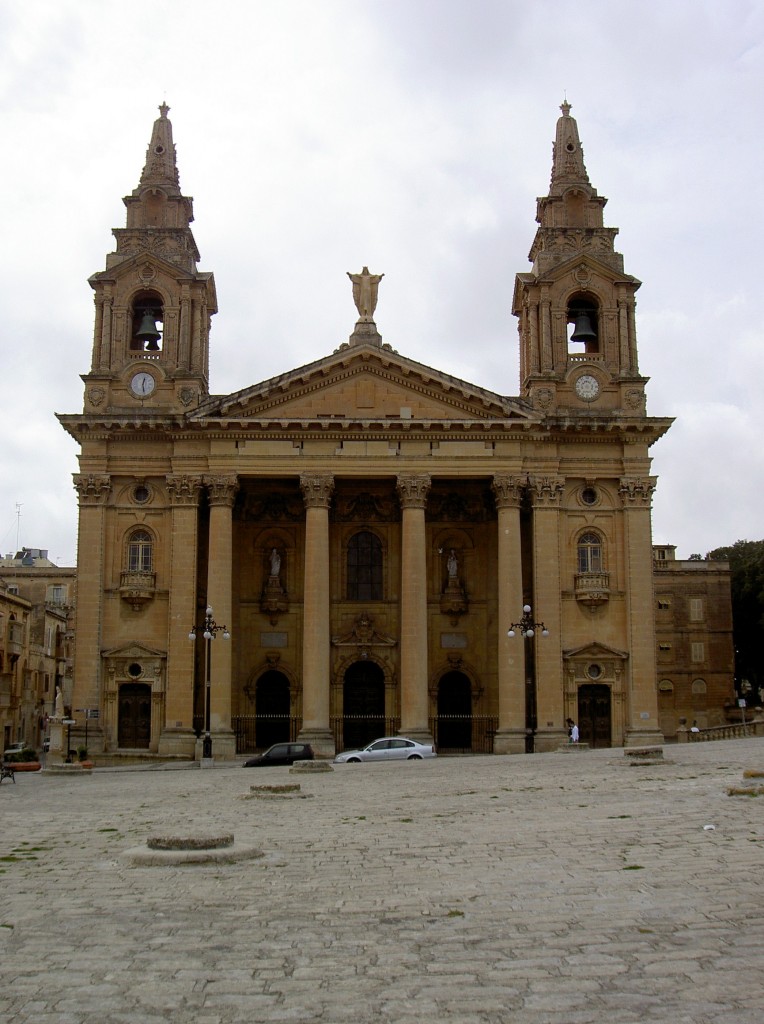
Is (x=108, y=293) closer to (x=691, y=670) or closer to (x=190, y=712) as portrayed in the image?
(x=190, y=712)

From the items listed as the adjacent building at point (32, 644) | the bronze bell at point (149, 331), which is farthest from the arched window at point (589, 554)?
the adjacent building at point (32, 644)

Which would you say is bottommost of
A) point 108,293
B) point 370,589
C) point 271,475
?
point 370,589

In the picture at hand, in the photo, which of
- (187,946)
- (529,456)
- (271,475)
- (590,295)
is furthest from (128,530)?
(187,946)

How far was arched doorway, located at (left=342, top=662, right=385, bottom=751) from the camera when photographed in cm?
4603

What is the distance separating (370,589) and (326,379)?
9.00 meters

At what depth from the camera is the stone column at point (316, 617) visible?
1654 inches

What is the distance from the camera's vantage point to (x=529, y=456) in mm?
44375

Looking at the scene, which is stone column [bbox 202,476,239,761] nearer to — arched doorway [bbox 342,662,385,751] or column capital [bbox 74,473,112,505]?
column capital [bbox 74,473,112,505]

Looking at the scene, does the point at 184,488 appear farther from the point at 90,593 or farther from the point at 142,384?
the point at 90,593

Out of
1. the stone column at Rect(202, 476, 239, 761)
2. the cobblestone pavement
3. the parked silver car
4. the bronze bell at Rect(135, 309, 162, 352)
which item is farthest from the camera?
the bronze bell at Rect(135, 309, 162, 352)

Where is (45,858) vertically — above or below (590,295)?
below

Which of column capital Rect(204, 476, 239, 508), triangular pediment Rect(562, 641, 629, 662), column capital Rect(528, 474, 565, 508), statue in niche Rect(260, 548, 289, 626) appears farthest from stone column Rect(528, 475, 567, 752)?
column capital Rect(204, 476, 239, 508)

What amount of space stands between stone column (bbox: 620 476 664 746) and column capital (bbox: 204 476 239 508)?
15013 millimetres

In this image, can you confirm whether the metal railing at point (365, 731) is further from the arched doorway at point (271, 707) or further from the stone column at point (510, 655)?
the stone column at point (510, 655)
